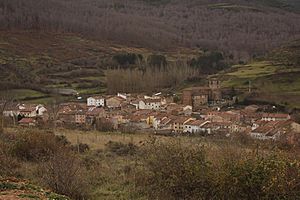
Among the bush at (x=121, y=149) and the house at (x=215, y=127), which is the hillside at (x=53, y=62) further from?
the bush at (x=121, y=149)

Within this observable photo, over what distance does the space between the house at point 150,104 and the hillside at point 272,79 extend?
10.5 m

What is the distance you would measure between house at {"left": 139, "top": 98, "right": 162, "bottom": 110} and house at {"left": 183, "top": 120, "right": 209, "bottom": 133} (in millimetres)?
12171

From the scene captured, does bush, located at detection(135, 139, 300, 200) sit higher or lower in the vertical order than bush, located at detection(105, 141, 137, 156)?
higher

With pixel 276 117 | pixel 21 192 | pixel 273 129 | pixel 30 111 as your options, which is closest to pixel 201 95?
pixel 276 117

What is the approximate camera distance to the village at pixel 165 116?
3569cm

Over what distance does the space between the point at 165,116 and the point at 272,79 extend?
1946 centimetres

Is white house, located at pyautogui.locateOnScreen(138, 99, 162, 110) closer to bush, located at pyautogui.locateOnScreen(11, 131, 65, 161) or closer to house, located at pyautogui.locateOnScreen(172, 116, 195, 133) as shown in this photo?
house, located at pyautogui.locateOnScreen(172, 116, 195, 133)

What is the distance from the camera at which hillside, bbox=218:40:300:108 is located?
5119cm

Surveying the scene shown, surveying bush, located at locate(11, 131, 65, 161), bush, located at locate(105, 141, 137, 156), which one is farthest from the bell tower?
bush, located at locate(11, 131, 65, 161)

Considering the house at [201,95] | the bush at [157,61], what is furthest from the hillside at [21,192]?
the bush at [157,61]

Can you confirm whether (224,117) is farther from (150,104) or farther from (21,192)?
(21,192)

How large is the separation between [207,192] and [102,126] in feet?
84.2

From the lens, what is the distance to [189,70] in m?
71.2

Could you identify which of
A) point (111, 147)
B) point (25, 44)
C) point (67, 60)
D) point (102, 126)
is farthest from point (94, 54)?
point (111, 147)
